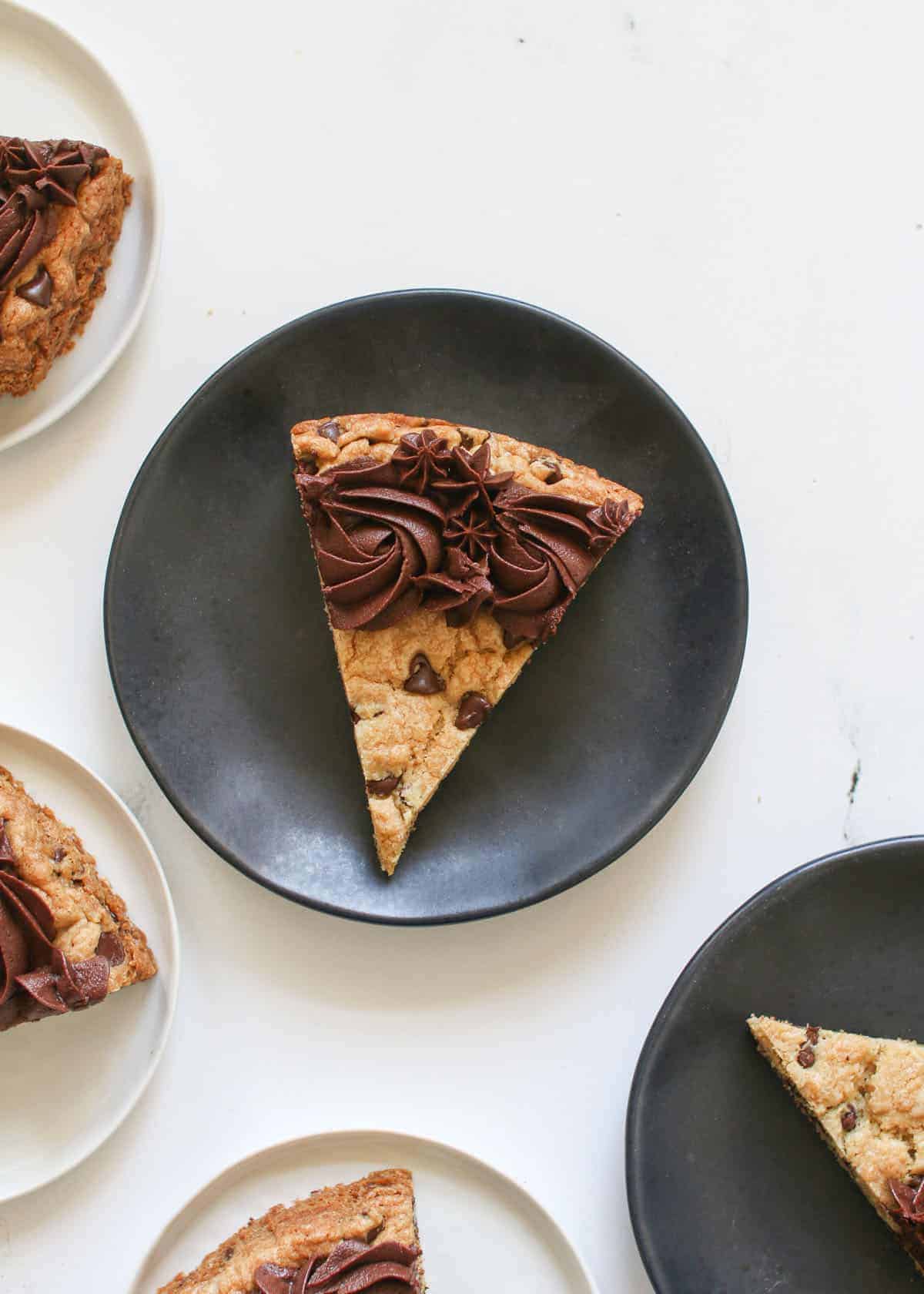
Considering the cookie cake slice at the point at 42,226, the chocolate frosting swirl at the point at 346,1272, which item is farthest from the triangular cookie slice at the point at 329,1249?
the cookie cake slice at the point at 42,226

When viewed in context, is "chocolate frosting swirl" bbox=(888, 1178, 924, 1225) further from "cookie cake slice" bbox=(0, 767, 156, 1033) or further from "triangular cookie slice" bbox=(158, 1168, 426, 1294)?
"cookie cake slice" bbox=(0, 767, 156, 1033)

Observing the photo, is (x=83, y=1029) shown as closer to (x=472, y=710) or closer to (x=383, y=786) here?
(x=383, y=786)

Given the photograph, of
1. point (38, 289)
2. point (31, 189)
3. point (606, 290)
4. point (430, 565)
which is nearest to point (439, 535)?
point (430, 565)

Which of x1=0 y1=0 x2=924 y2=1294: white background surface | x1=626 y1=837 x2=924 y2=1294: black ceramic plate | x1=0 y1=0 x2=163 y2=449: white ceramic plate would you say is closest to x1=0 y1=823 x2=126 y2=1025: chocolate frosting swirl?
x1=0 y1=0 x2=924 y2=1294: white background surface

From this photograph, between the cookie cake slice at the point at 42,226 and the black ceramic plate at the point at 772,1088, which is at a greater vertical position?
the cookie cake slice at the point at 42,226

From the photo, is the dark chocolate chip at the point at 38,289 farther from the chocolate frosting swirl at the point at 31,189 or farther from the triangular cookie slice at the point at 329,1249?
the triangular cookie slice at the point at 329,1249

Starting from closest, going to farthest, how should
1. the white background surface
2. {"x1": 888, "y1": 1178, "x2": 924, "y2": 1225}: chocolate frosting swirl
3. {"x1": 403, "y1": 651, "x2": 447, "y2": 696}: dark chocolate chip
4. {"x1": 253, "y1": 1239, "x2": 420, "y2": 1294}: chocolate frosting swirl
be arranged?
{"x1": 253, "y1": 1239, "x2": 420, "y2": 1294}: chocolate frosting swirl < {"x1": 888, "y1": 1178, "x2": 924, "y2": 1225}: chocolate frosting swirl < {"x1": 403, "y1": 651, "x2": 447, "y2": 696}: dark chocolate chip < the white background surface
